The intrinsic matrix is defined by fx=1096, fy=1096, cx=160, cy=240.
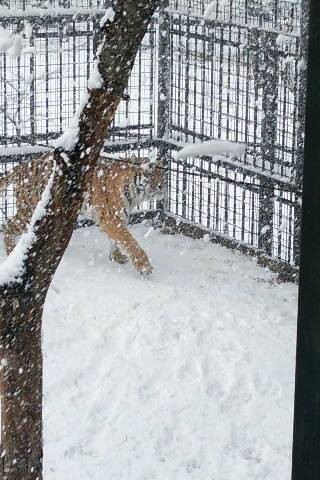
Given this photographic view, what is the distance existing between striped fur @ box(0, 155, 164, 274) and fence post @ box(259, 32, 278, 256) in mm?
884

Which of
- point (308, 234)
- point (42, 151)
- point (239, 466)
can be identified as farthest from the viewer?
point (42, 151)

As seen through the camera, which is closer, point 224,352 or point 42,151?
point 224,352

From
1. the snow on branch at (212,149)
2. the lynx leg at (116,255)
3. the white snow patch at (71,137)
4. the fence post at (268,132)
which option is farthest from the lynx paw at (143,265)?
the white snow patch at (71,137)

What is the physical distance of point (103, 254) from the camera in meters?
8.99

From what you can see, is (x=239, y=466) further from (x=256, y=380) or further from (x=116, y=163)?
(x=116, y=163)

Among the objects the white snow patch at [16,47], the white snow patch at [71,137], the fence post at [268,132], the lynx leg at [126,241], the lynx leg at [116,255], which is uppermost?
the white snow patch at [16,47]

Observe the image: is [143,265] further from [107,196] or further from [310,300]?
[310,300]

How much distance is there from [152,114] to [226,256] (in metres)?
1.72

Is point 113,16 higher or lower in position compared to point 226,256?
higher

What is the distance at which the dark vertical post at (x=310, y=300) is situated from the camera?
225cm

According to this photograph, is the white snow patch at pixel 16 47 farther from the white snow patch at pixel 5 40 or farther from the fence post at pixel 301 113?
the fence post at pixel 301 113

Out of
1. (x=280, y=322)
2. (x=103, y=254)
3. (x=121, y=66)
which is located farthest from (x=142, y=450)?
(x=103, y=254)

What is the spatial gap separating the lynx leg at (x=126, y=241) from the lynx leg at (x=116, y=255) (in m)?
0.22

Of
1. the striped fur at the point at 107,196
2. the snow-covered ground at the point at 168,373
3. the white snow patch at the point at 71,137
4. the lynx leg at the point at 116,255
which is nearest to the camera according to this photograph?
the white snow patch at the point at 71,137
